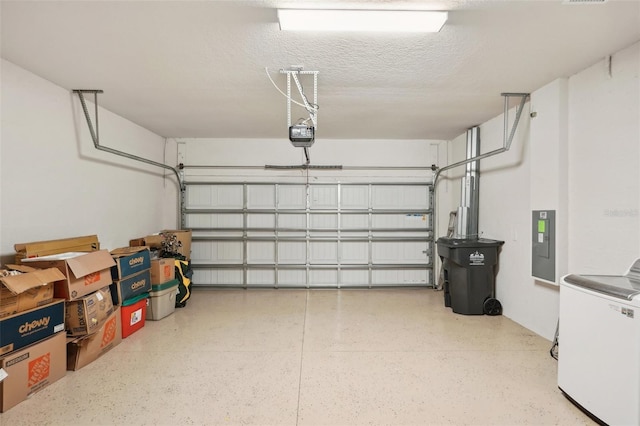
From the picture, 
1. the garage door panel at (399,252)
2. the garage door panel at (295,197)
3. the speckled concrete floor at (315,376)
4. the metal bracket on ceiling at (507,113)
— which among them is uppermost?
the metal bracket on ceiling at (507,113)

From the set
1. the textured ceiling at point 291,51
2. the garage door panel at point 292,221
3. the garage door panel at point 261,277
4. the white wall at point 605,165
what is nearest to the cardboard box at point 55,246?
the textured ceiling at point 291,51

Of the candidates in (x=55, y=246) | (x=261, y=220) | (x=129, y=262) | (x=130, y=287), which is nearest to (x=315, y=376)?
(x=130, y=287)

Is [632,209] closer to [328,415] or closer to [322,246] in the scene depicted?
[328,415]

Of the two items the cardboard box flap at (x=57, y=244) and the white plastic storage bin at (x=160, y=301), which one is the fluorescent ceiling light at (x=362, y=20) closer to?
the cardboard box flap at (x=57, y=244)

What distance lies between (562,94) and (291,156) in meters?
3.67

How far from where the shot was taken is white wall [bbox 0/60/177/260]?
2.46m

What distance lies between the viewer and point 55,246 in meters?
2.66

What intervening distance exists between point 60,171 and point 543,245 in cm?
490

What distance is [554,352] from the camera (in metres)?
2.68

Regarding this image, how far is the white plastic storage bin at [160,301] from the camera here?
3547mm

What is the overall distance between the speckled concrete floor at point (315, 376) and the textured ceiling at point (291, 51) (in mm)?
2550

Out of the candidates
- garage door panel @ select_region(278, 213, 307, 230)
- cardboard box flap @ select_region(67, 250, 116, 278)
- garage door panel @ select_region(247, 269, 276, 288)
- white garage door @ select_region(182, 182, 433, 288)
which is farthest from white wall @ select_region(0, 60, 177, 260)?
garage door panel @ select_region(278, 213, 307, 230)

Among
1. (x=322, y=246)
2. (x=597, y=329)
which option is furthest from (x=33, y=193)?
(x=597, y=329)

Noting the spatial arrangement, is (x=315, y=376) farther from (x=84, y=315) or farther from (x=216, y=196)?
(x=216, y=196)
